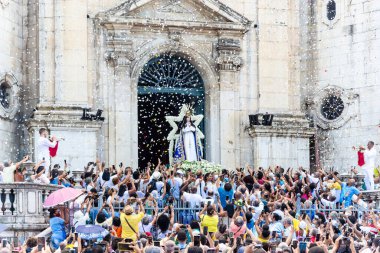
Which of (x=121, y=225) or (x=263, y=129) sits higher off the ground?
(x=263, y=129)

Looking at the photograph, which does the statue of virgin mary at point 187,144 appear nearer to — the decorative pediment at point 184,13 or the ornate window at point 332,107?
the decorative pediment at point 184,13

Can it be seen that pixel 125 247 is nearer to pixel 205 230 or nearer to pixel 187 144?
pixel 205 230

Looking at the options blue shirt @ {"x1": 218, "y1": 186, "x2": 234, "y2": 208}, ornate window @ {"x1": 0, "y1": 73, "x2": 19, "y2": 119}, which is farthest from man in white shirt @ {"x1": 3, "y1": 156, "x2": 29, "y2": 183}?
ornate window @ {"x1": 0, "y1": 73, "x2": 19, "y2": 119}

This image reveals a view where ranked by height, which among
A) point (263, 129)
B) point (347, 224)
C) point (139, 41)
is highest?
point (139, 41)

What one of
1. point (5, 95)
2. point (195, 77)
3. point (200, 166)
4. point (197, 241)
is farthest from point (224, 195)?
point (195, 77)

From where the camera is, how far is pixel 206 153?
145 ft

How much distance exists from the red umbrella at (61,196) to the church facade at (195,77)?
1064 cm

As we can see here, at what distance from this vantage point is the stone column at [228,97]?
144 ft

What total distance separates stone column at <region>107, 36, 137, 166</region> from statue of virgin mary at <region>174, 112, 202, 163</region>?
146 cm

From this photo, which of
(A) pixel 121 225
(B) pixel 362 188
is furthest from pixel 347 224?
(B) pixel 362 188

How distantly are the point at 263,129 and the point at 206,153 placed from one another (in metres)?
2.00

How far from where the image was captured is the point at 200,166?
134 feet

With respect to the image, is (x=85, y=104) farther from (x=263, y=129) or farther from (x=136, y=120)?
(x=263, y=129)

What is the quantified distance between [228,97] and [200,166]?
4.07 metres
